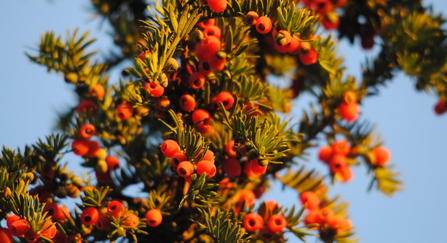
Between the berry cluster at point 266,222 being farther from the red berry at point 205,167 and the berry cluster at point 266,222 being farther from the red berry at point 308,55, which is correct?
the red berry at point 308,55

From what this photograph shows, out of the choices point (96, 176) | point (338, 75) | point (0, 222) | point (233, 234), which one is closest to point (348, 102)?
point (338, 75)

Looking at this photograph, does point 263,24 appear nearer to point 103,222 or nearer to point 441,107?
point 103,222

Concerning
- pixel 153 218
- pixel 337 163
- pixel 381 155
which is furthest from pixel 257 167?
pixel 381 155

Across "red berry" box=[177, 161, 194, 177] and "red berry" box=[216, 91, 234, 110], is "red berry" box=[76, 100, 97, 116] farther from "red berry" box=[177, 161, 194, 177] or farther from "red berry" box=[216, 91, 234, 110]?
"red berry" box=[177, 161, 194, 177]

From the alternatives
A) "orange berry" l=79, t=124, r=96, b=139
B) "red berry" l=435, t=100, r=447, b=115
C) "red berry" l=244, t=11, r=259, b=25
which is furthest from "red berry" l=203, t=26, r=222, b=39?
"red berry" l=435, t=100, r=447, b=115

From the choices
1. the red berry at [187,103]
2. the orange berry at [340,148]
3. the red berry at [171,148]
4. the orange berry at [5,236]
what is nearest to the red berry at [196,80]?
the red berry at [187,103]

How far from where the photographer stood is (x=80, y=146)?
1571 mm

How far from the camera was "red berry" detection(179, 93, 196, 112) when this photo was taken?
135 centimetres

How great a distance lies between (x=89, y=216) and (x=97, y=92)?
55 centimetres

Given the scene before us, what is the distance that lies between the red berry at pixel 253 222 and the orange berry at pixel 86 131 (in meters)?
0.57

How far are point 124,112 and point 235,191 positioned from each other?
43 cm

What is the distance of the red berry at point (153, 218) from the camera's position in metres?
1.36

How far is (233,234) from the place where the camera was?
122cm

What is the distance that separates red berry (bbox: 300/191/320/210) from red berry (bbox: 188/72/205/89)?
1.87 ft
